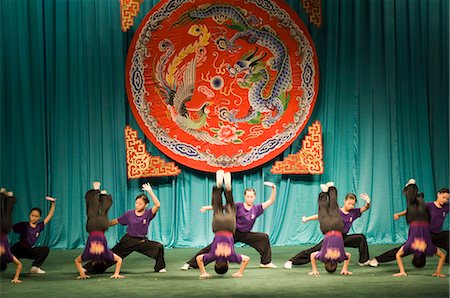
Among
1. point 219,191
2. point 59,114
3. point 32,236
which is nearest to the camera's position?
point 219,191

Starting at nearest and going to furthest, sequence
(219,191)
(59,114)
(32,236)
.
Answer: (219,191), (32,236), (59,114)

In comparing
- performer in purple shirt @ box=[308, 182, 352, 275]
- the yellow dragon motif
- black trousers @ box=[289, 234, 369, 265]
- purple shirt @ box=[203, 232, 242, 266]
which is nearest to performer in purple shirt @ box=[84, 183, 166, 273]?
purple shirt @ box=[203, 232, 242, 266]

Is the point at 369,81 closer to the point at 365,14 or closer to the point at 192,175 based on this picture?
the point at 365,14

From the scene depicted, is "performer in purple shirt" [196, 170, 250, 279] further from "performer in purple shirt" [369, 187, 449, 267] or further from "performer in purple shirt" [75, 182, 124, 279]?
"performer in purple shirt" [369, 187, 449, 267]

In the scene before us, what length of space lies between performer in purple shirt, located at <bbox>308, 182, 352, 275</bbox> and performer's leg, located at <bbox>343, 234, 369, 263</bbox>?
1.67 ft

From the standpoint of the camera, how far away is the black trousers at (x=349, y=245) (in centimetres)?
747

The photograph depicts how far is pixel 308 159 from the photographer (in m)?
9.28

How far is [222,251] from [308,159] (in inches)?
105

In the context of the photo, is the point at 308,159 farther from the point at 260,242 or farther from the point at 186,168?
the point at 260,242

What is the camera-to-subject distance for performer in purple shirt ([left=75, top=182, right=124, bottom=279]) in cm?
704

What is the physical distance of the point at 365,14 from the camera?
9.38m

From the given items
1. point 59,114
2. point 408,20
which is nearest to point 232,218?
point 59,114

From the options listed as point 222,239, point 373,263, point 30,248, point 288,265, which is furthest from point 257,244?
point 30,248

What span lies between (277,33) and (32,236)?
3.55 meters
